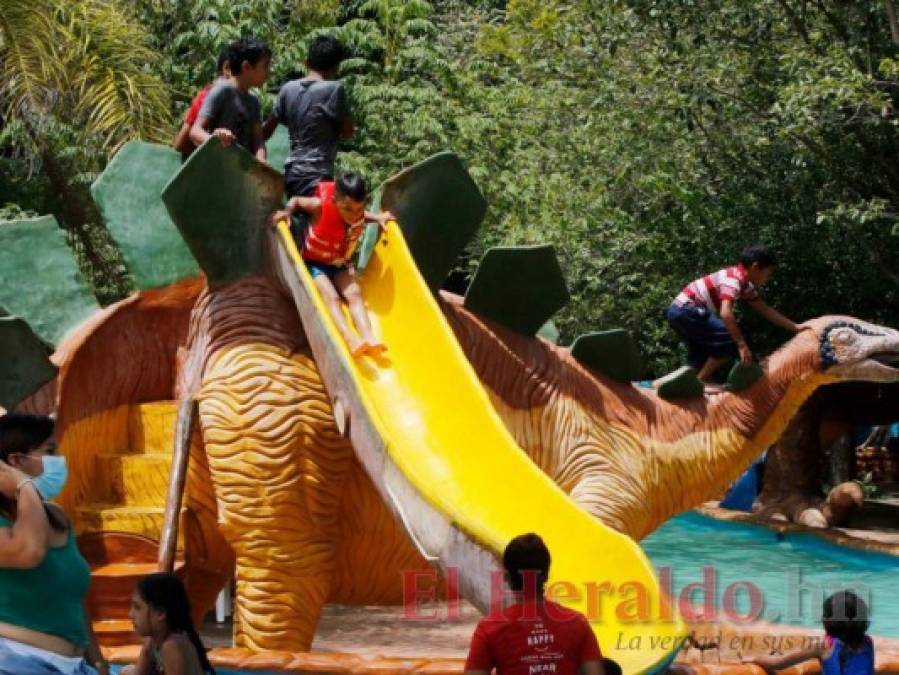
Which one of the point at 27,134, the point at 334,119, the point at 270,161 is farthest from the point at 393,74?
the point at 334,119

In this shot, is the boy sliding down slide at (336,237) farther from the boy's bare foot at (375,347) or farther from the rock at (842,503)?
the rock at (842,503)

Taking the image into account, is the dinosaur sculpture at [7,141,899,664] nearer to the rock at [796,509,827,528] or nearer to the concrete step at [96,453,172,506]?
the concrete step at [96,453,172,506]

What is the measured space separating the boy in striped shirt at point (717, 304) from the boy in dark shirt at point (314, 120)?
216cm

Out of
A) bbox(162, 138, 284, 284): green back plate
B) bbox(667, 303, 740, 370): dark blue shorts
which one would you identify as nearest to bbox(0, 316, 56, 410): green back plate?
bbox(162, 138, 284, 284): green back plate

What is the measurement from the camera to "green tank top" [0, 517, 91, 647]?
4.45 metres

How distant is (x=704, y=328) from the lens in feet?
30.1

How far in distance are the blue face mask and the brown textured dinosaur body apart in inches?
107

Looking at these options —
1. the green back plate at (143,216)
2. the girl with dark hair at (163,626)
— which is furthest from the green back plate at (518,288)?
the girl with dark hair at (163,626)

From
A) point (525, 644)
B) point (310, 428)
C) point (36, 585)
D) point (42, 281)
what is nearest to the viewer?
point (36, 585)

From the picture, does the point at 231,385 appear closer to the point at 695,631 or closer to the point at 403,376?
the point at 403,376

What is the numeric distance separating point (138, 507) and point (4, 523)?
380 cm

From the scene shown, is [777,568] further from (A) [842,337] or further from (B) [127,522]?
(B) [127,522]

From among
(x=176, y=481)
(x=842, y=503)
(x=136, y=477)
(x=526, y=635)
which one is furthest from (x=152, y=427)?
(x=842, y=503)

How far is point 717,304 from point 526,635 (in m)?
4.83
